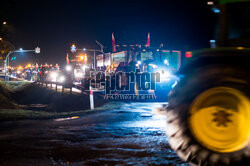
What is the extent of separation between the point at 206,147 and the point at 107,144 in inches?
100

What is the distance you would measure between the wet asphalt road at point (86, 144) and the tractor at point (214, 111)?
87cm

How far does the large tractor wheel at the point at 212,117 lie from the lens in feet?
12.0

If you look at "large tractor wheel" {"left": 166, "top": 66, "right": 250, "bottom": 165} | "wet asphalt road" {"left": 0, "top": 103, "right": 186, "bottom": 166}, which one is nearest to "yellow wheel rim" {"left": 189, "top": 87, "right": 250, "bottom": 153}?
"large tractor wheel" {"left": 166, "top": 66, "right": 250, "bottom": 165}

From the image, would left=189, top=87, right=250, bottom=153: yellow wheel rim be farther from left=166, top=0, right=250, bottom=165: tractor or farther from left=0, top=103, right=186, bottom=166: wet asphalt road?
left=0, top=103, right=186, bottom=166: wet asphalt road

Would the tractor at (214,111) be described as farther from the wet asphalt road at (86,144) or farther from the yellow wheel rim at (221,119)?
the wet asphalt road at (86,144)

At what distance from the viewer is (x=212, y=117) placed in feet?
12.5

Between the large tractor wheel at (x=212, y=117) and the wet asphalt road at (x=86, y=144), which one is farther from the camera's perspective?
the wet asphalt road at (x=86, y=144)

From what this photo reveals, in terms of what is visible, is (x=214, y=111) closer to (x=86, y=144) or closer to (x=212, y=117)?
(x=212, y=117)

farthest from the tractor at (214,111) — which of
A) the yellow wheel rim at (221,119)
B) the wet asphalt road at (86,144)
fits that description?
the wet asphalt road at (86,144)

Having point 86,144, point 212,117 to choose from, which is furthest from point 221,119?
point 86,144

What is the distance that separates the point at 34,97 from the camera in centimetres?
2167

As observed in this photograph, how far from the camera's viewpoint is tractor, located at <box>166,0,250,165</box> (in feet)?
12.0

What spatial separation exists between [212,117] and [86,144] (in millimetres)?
2986

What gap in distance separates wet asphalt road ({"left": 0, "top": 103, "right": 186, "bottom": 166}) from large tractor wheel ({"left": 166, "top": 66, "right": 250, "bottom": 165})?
0.85 meters
